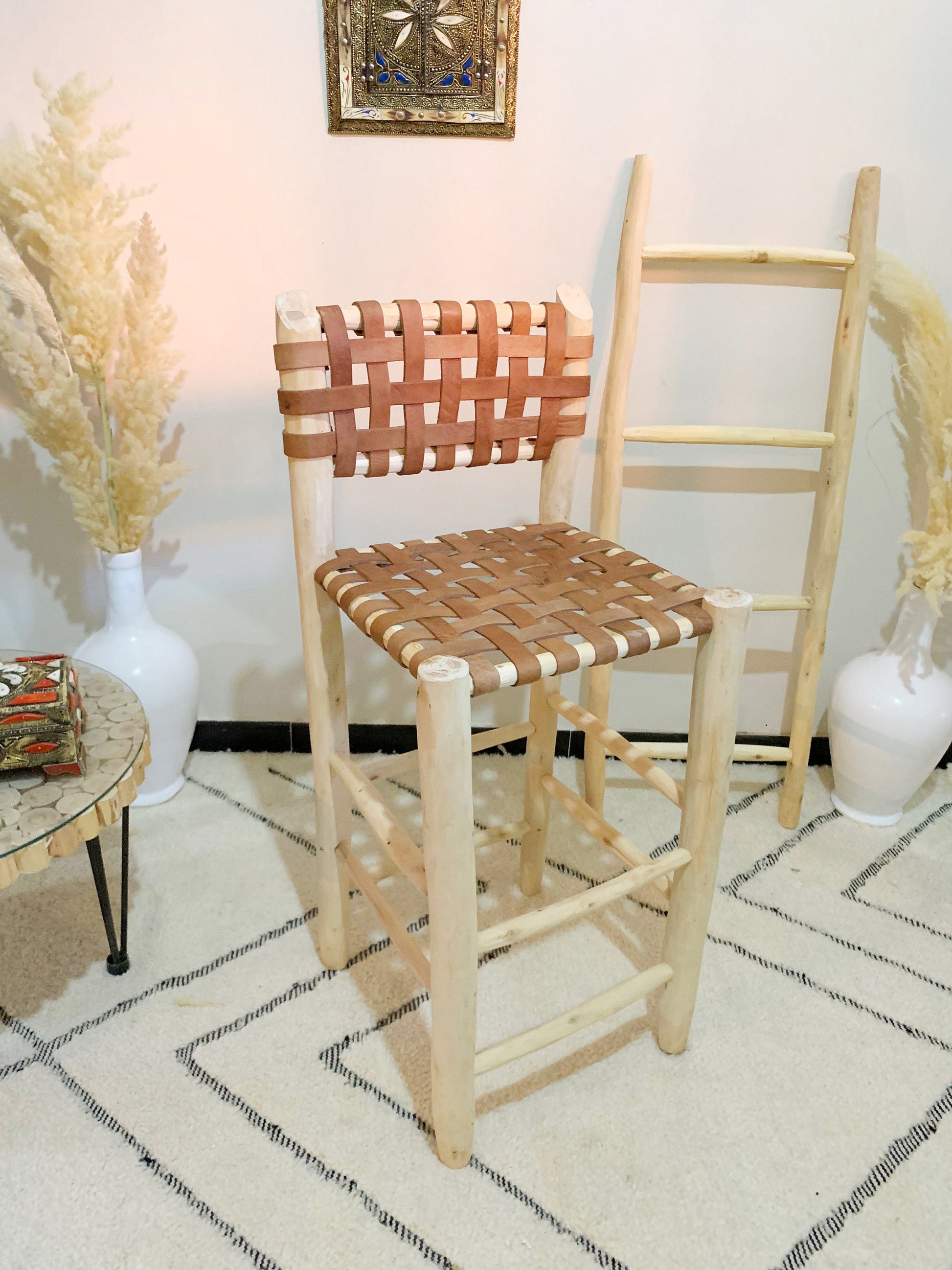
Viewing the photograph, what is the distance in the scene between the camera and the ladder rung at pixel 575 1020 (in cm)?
94

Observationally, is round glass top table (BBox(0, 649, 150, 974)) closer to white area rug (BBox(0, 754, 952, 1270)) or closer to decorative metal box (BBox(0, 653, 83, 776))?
decorative metal box (BBox(0, 653, 83, 776))

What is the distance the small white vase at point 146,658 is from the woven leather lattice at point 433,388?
610 mm

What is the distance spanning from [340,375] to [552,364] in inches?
11.1

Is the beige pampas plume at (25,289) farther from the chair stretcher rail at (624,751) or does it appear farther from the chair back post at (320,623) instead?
the chair stretcher rail at (624,751)

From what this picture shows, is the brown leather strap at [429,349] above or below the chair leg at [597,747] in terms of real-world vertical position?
above

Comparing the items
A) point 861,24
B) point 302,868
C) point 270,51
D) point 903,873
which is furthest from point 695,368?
point 302,868

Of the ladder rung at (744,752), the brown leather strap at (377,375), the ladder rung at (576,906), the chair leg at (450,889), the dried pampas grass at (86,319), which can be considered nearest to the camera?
the chair leg at (450,889)

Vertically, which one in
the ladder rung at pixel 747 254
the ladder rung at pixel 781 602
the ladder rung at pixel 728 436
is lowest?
the ladder rung at pixel 781 602

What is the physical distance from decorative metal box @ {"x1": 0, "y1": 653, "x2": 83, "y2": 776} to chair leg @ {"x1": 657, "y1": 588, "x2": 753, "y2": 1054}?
724mm

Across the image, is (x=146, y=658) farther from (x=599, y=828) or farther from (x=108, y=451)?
(x=599, y=828)

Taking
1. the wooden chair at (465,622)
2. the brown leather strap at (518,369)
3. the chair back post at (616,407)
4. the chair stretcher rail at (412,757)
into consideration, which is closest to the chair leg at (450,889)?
the wooden chair at (465,622)

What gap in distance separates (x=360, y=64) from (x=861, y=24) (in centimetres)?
76

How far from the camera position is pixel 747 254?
1337 mm

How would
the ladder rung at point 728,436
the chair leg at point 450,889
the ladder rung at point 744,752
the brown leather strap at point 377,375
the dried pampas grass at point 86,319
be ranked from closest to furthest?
1. the chair leg at point 450,889
2. the brown leather strap at point 377,375
3. the dried pampas grass at point 86,319
4. the ladder rung at point 728,436
5. the ladder rung at point 744,752
